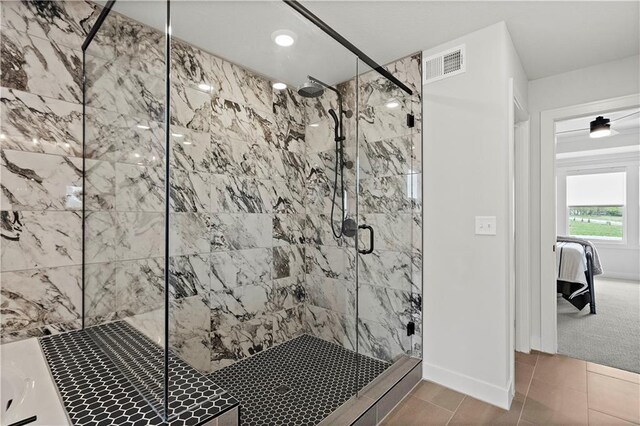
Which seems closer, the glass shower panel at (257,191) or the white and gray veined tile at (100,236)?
the white and gray veined tile at (100,236)

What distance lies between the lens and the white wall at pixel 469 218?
2020 mm

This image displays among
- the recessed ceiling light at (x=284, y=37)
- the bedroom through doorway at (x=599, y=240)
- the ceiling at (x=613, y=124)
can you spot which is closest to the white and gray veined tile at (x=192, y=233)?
the recessed ceiling light at (x=284, y=37)

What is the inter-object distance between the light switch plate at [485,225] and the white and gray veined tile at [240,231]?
159cm

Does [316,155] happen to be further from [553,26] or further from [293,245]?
[553,26]

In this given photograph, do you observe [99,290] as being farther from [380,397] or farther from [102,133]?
[380,397]

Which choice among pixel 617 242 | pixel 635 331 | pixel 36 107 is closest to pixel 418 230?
pixel 36 107

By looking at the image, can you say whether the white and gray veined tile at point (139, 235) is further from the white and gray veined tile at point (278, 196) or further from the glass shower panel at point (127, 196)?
the white and gray veined tile at point (278, 196)

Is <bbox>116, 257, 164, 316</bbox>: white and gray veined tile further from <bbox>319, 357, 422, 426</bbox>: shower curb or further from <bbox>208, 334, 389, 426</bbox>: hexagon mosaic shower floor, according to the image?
<bbox>319, 357, 422, 426</bbox>: shower curb

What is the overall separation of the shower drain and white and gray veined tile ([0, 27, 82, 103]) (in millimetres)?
2119

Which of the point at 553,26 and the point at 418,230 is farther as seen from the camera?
the point at 418,230

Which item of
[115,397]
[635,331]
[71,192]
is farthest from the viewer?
[635,331]

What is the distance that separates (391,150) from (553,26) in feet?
4.21

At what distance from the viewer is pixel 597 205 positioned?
6117 millimetres

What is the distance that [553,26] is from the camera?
2078mm
